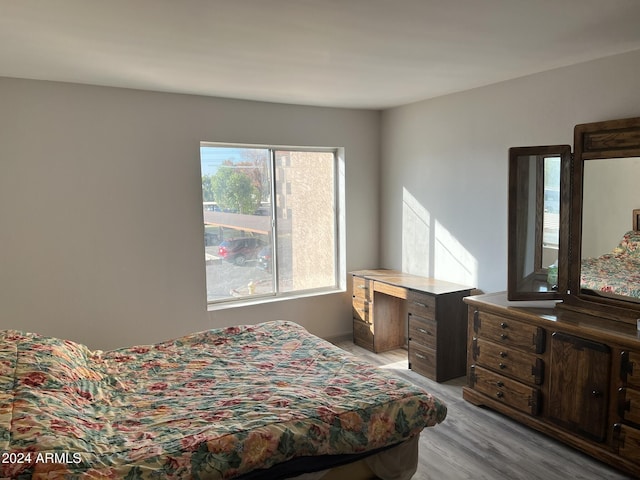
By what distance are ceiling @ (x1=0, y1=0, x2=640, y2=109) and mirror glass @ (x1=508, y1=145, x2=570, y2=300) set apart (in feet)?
2.26

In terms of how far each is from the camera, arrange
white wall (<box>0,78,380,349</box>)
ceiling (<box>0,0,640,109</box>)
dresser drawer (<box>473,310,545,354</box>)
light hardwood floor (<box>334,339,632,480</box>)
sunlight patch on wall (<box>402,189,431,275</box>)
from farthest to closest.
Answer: sunlight patch on wall (<box>402,189,431,275</box>)
white wall (<box>0,78,380,349</box>)
dresser drawer (<box>473,310,545,354</box>)
light hardwood floor (<box>334,339,632,480</box>)
ceiling (<box>0,0,640,109</box>)

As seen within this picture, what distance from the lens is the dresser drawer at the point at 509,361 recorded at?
2.98m

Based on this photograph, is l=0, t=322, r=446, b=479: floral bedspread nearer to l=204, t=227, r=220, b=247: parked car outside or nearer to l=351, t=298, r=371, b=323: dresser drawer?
l=204, t=227, r=220, b=247: parked car outside

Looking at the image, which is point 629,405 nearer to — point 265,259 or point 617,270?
point 617,270

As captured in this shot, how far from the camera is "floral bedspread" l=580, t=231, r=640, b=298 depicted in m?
2.81

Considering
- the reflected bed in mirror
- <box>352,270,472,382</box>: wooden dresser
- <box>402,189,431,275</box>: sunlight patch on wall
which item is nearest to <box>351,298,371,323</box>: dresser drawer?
<box>352,270,472,382</box>: wooden dresser

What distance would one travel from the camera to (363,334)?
476 cm

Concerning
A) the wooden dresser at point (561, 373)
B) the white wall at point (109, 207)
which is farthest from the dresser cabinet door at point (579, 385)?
the white wall at point (109, 207)

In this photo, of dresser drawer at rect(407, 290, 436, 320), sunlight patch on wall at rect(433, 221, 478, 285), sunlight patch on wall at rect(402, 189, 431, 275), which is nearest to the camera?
dresser drawer at rect(407, 290, 436, 320)

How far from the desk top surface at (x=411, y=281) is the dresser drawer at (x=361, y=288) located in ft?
0.16

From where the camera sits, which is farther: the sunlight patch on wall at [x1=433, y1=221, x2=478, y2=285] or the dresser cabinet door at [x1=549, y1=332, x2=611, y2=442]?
the sunlight patch on wall at [x1=433, y1=221, x2=478, y2=285]

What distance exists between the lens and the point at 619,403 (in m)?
2.53

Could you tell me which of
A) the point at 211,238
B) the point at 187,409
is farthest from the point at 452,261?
the point at 187,409

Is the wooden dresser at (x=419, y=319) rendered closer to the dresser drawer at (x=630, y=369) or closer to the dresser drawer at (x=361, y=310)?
the dresser drawer at (x=361, y=310)
